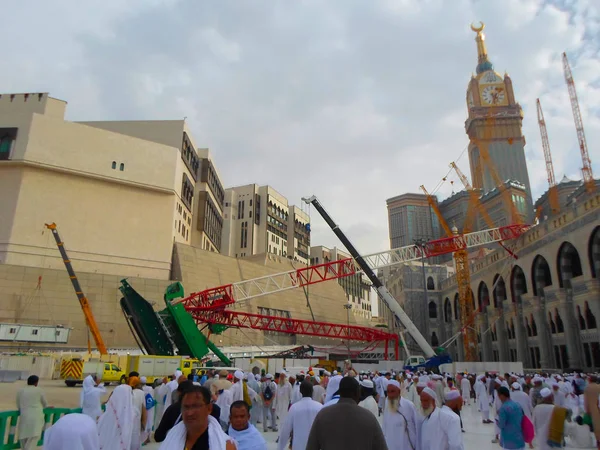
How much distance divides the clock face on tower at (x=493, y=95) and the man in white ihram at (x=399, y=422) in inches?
4009

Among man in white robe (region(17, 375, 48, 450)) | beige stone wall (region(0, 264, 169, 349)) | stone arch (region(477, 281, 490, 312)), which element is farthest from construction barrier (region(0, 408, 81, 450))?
stone arch (region(477, 281, 490, 312))

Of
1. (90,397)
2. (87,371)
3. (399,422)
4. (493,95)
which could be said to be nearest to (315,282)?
(87,371)

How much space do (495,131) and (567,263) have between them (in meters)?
69.5

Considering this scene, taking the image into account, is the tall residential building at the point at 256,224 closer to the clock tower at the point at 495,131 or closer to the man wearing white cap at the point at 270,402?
the clock tower at the point at 495,131

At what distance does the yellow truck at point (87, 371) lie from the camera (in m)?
24.0

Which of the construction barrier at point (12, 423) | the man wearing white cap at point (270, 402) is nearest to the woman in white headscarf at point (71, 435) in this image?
the construction barrier at point (12, 423)

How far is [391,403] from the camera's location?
5.95 metres

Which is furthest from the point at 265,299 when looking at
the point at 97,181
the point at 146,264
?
the point at 97,181

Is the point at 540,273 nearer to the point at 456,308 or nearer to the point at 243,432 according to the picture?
the point at 456,308

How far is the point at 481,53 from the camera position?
347ft

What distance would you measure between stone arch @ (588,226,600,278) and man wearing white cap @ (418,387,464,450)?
2778 cm

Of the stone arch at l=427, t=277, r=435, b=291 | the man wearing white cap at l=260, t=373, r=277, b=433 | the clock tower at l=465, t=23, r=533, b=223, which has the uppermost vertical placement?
the clock tower at l=465, t=23, r=533, b=223

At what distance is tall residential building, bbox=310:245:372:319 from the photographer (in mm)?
103625

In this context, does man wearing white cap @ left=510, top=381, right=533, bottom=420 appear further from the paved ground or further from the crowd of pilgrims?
the paved ground
